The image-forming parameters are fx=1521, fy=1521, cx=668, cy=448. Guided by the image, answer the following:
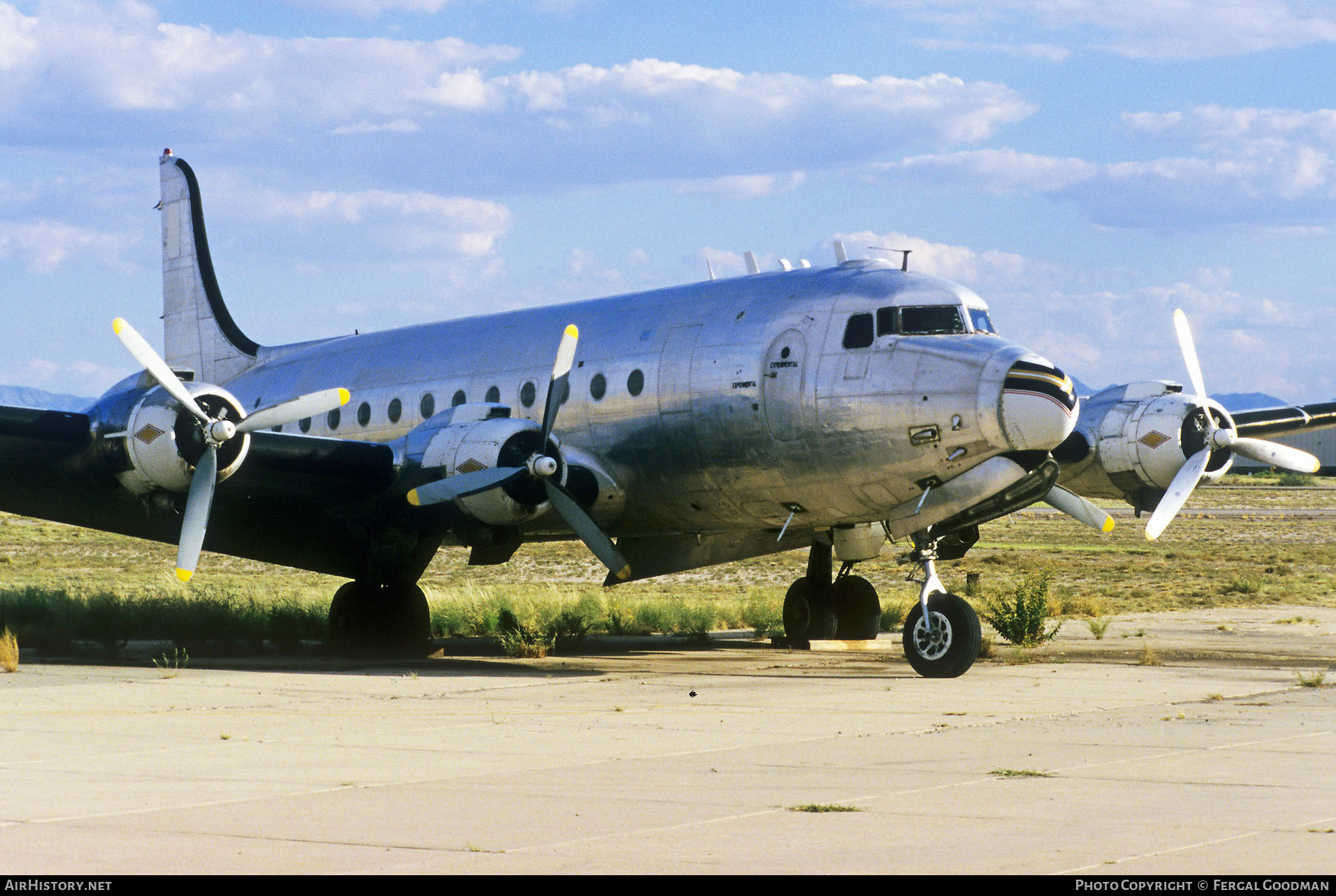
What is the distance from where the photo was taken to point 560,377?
17.5m

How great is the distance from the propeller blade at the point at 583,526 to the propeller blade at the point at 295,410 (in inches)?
96.6

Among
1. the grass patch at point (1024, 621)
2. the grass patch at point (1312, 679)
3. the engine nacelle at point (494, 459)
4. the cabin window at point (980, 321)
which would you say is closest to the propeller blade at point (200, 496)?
the engine nacelle at point (494, 459)

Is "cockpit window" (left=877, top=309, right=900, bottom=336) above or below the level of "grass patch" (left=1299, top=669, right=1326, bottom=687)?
above

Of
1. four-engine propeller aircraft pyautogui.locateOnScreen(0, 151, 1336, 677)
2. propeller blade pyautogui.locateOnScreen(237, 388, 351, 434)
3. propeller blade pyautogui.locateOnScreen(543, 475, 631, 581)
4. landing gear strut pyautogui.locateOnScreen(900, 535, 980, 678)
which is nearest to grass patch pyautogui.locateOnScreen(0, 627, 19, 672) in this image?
four-engine propeller aircraft pyautogui.locateOnScreen(0, 151, 1336, 677)

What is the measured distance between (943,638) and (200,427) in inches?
316

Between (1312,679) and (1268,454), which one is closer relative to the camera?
(1312,679)

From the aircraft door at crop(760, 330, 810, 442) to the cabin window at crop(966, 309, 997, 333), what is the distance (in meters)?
1.78

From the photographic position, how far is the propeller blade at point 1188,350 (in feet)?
63.5

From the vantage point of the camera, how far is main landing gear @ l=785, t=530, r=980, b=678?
50.9ft

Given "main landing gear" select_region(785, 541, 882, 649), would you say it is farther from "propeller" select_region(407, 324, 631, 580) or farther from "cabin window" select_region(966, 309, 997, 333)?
"cabin window" select_region(966, 309, 997, 333)

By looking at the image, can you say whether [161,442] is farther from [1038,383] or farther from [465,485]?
[1038,383]

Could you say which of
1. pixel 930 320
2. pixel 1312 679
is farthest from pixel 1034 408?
pixel 1312 679

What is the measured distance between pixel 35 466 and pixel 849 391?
29.9 feet

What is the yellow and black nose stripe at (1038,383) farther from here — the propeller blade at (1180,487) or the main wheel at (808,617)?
the main wheel at (808,617)
